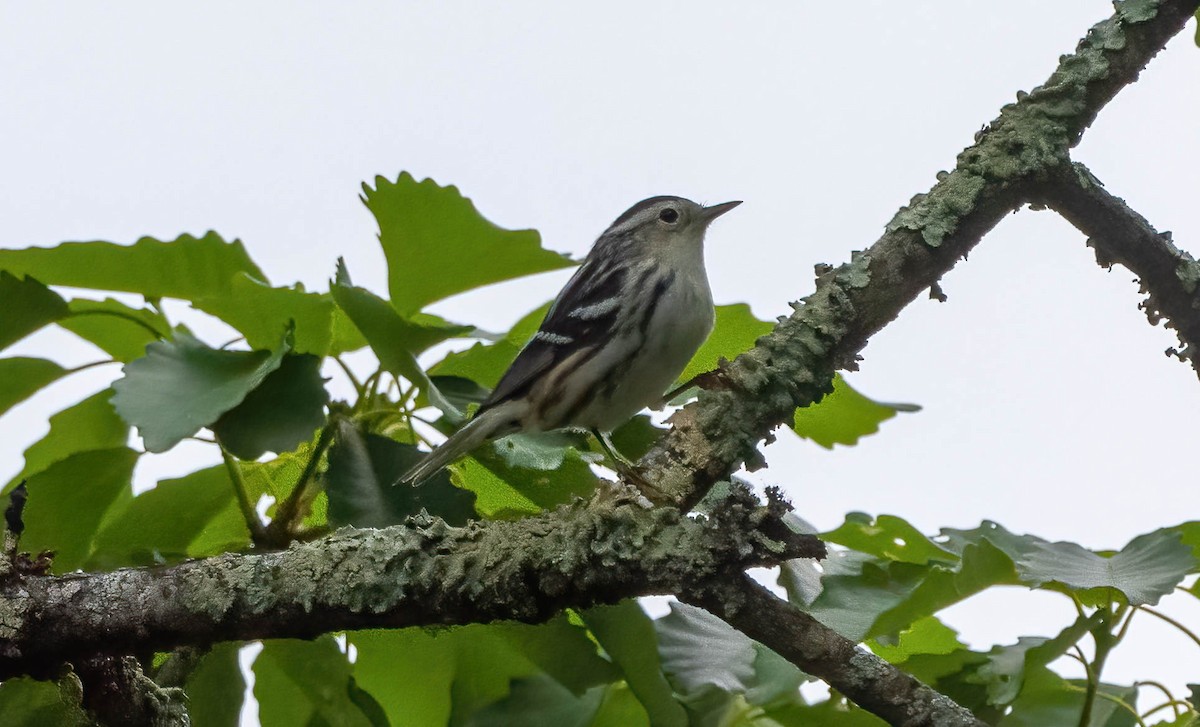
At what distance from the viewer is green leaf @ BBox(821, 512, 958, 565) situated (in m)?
1.40

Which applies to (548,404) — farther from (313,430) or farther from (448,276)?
(313,430)

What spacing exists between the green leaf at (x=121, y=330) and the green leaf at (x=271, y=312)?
0.59 ft

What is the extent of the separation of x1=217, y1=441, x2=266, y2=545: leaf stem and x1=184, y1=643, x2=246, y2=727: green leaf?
0.15 m

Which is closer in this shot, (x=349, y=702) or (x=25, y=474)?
(x=349, y=702)

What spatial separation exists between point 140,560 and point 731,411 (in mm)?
748

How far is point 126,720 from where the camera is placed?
4.02 ft

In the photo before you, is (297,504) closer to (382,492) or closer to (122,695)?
(382,492)

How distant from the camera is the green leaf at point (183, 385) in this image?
49.6 inches

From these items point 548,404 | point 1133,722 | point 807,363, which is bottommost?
point 1133,722

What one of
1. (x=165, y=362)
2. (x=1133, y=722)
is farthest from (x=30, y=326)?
(x=1133, y=722)

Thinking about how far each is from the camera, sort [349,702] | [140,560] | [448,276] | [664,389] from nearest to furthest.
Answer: [349,702], [140,560], [448,276], [664,389]

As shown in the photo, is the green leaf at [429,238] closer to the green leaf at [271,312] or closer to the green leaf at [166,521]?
the green leaf at [271,312]

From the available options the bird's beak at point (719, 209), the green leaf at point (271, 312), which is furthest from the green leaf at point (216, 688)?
the bird's beak at point (719, 209)

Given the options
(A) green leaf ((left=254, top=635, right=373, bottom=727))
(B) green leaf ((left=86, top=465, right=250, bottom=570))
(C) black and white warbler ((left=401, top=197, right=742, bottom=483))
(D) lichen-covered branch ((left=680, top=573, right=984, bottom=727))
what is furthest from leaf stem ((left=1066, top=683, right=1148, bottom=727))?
(B) green leaf ((left=86, top=465, right=250, bottom=570))
